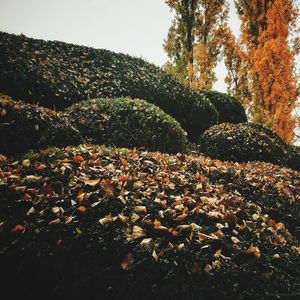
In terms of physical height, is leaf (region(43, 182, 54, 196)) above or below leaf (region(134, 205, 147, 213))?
above

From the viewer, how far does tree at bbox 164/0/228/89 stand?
15.4 meters

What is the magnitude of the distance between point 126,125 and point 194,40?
1169 cm

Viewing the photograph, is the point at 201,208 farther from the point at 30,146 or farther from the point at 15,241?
the point at 30,146

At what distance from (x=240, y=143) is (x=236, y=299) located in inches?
214

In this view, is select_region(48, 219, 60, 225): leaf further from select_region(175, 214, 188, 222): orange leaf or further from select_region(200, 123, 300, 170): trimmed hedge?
select_region(200, 123, 300, 170): trimmed hedge

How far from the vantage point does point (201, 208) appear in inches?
122

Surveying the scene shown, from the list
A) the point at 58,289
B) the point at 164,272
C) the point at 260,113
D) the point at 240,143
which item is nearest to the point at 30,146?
the point at 58,289

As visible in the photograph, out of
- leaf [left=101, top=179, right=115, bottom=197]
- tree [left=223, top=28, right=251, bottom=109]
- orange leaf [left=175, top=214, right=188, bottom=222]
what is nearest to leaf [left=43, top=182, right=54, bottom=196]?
leaf [left=101, top=179, right=115, bottom=197]

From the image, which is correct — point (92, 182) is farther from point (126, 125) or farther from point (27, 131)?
point (126, 125)

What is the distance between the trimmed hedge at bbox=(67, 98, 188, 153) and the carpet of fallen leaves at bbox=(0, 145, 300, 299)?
2.26 meters

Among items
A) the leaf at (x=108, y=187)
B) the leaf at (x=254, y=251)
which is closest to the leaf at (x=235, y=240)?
the leaf at (x=254, y=251)

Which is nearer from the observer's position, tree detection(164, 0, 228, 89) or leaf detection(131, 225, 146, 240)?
leaf detection(131, 225, 146, 240)

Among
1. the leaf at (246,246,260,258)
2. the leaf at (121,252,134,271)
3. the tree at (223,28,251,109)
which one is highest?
the tree at (223,28,251,109)

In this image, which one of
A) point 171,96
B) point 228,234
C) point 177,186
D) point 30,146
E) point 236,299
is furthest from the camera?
point 171,96
